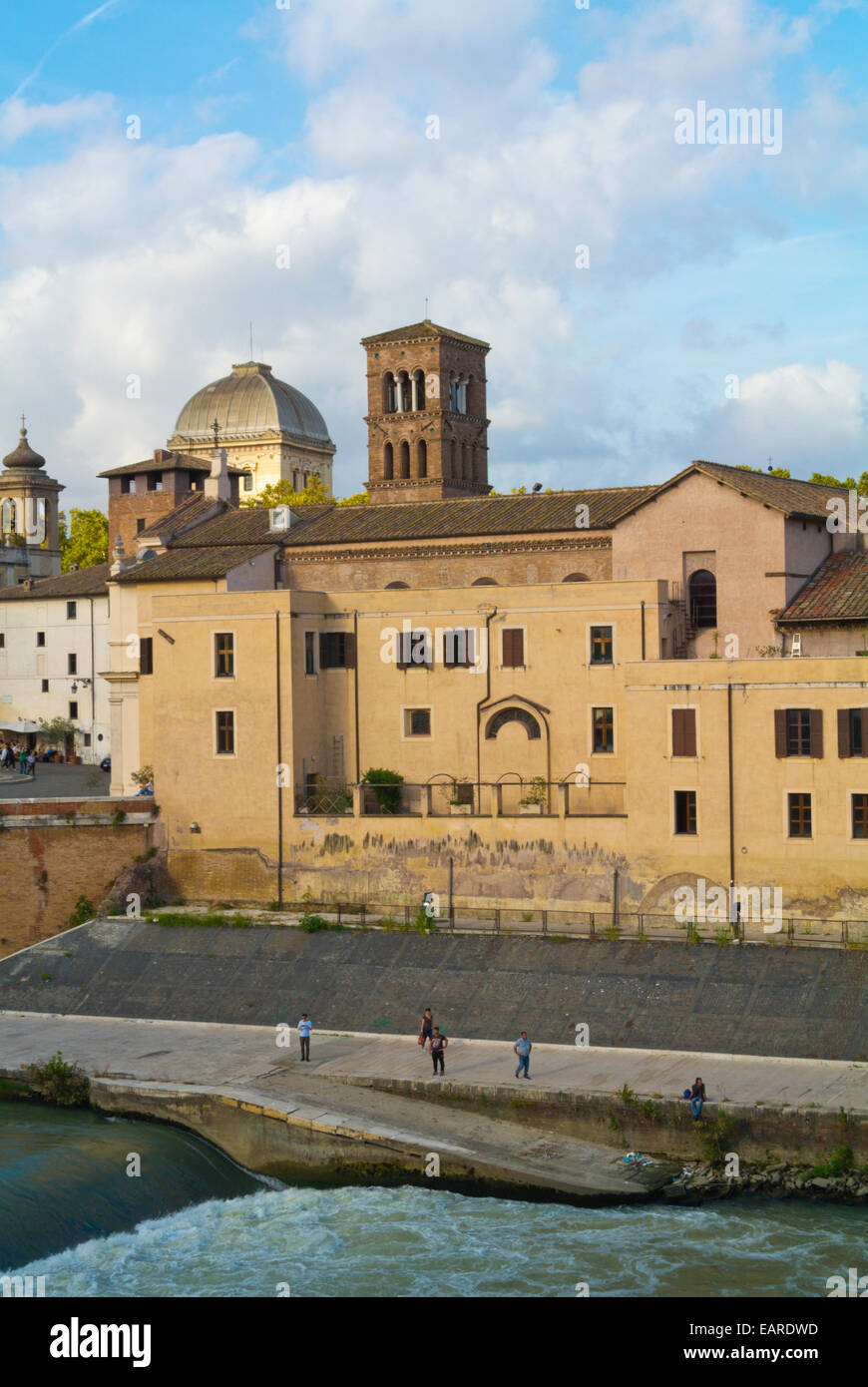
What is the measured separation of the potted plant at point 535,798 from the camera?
40.9 meters

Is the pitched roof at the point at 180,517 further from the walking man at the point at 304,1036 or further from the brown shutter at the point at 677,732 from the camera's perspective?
the walking man at the point at 304,1036

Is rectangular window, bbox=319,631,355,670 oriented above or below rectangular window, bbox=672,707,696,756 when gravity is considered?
above

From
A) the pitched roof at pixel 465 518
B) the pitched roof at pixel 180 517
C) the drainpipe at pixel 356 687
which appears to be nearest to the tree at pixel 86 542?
the pitched roof at pixel 180 517

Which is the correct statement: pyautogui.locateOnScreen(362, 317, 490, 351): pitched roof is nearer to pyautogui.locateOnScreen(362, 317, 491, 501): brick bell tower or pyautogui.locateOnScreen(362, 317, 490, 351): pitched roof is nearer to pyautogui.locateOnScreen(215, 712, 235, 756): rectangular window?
pyautogui.locateOnScreen(362, 317, 491, 501): brick bell tower

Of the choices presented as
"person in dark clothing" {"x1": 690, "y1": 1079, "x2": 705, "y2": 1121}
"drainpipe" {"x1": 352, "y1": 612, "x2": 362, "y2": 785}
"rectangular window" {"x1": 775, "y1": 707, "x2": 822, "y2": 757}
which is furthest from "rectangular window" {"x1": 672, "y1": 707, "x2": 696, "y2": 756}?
"person in dark clothing" {"x1": 690, "y1": 1079, "x2": 705, "y2": 1121}

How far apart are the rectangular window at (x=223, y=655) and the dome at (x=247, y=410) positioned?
60.2 meters

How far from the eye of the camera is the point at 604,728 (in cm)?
4134

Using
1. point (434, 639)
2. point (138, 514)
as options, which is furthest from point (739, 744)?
point (138, 514)

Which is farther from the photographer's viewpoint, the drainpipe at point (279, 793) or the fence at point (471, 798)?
the drainpipe at point (279, 793)

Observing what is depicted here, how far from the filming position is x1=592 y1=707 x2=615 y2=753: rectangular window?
41.2 metres

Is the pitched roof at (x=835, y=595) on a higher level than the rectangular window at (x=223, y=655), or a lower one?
higher

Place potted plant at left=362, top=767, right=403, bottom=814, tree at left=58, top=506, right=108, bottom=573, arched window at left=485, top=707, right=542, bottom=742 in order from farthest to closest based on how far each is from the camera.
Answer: tree at left=58, top=506, right=108, bottom=573 < potted plant at left=362, top=767, right=403, bottom=814 < arched window at left=485, top=707, right=542, bottom=742

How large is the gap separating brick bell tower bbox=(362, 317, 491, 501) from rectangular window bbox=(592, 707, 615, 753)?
2395 centimetres

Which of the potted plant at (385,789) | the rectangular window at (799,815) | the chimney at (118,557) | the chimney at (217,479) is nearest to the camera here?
the rectangular window at (799,815)
